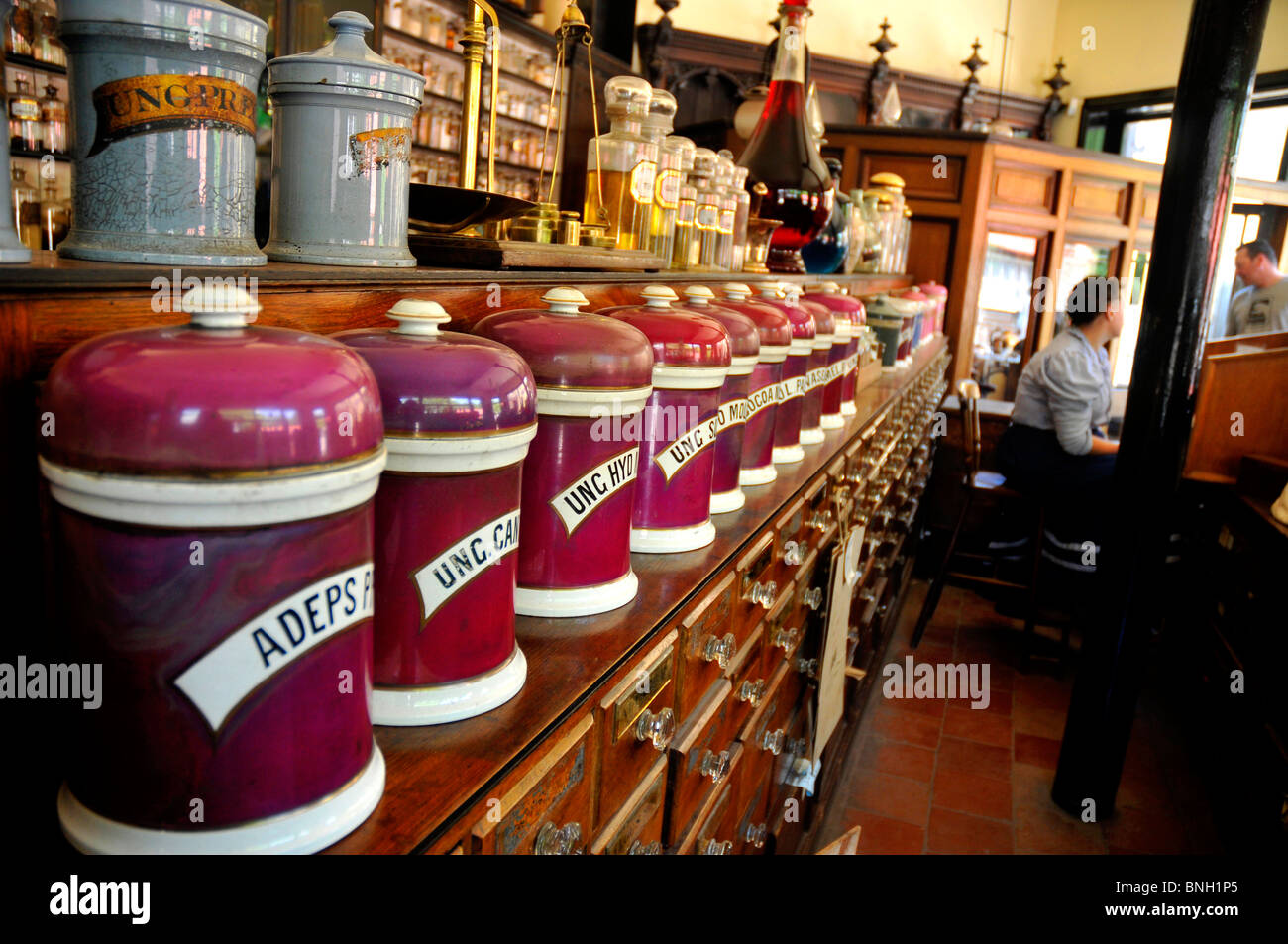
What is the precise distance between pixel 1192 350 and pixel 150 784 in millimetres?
2704

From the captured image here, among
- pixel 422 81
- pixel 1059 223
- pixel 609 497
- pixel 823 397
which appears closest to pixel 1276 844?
pixel 823 397

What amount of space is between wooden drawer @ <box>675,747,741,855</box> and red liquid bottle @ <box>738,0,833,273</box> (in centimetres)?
156

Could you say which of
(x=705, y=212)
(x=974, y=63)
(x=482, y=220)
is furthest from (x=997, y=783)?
(x=974, y=63)

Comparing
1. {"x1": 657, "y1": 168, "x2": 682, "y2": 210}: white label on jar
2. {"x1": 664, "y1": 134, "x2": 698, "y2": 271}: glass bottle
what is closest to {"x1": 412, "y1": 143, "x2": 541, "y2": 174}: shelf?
{"x1": 664, "y1": 134, "x2": 698, "y2": 271}: glass bottle

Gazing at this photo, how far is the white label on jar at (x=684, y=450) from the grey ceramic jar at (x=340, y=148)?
39cm

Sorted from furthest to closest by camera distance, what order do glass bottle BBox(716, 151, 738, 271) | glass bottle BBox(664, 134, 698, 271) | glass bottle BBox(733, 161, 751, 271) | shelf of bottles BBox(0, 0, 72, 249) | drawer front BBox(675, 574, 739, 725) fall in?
shelf of bottles BBox(0, 0, 72, 249) → glass bottle BBox(733, 161, 751, 271) → glass bottle BBox(716, 151, 738, 271) → glass bottle BBox(664, 134, 698, 271) → drawer front BBox(675, 574, 739, 725)

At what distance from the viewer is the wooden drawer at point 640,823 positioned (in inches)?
36.3

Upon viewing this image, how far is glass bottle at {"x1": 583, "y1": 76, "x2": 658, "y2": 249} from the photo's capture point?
5.45 ft

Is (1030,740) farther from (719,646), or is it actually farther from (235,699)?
(235,699)

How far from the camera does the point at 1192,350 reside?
8.34 ft

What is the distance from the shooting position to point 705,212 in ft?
6.48

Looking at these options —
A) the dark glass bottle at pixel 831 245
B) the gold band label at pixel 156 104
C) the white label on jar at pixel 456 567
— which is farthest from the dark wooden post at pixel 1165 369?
the gold band label at pixel 156 104

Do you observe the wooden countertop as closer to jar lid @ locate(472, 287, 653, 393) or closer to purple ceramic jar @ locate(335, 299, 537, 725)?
purple ceramic jar @ locate(335, 299, 537, 725)

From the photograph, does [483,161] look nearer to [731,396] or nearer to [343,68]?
[731,396]
